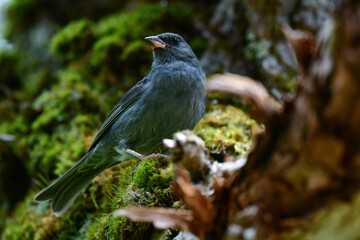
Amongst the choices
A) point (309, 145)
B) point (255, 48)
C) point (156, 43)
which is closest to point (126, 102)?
point (156, 43)

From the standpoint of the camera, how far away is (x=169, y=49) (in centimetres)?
451

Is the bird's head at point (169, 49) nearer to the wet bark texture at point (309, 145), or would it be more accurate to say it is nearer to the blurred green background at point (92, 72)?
the blurred green background at point (92, 72)

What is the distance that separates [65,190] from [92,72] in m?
2.38

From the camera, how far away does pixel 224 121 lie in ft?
14.5

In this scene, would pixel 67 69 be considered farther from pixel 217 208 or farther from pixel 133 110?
pixel 217 208

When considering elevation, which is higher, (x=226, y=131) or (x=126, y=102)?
(x=226, y=131)

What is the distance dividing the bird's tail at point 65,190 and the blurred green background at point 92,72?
0.61ft

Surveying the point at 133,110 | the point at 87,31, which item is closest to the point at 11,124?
the point at 87,31

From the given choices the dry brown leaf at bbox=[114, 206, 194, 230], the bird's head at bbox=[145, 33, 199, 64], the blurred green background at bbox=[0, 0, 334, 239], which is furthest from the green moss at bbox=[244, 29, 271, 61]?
the dry brown leaf at bbox=[114, 206, 194, 230]

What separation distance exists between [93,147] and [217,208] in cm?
277

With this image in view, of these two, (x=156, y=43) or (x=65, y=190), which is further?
(x=156, y=43)

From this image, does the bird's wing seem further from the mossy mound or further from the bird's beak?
the mossy mound

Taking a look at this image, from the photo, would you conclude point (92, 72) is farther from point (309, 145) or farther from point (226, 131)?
point (309, 145)

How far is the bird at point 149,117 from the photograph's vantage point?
3941mm
